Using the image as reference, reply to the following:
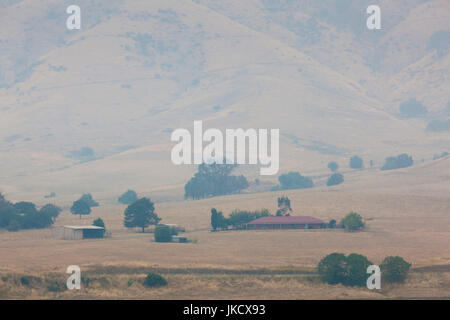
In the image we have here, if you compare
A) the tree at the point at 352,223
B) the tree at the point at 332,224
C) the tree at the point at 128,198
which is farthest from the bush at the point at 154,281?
the tree at the point at 128,198

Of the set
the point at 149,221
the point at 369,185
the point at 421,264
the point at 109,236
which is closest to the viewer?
the point at 421,264

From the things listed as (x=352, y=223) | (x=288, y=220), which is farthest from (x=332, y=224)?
(x=288, y=220)

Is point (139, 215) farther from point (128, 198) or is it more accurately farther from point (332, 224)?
point (128, 198)

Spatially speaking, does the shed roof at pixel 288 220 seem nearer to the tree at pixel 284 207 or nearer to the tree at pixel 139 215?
the tree at pixel 284 207

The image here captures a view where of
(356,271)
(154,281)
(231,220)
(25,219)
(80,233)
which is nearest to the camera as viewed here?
(154,281)
